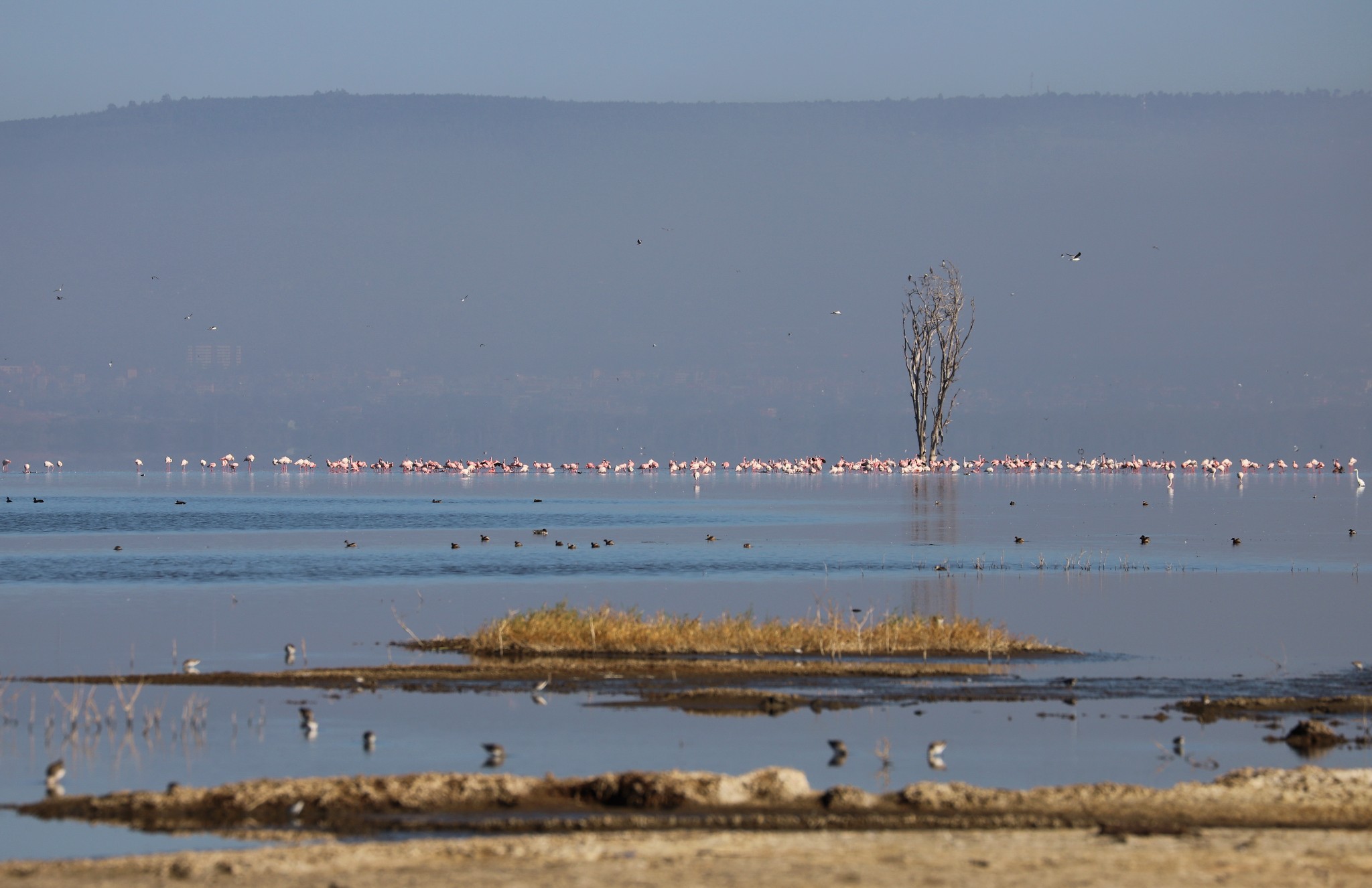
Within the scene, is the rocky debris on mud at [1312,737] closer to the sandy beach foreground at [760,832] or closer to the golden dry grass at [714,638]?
the sandy beach foreground at [760,832]

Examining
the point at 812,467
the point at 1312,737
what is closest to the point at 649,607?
the point at 1312,737

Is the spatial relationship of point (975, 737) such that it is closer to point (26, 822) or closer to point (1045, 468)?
point (26, 822)

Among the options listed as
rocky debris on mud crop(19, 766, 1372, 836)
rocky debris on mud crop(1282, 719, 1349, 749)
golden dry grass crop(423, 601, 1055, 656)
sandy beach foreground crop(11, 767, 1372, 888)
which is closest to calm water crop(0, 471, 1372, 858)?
rocky debris on mud crop(1282, 719, 1349, 749)

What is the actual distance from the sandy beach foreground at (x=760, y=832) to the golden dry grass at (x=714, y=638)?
10.2 m

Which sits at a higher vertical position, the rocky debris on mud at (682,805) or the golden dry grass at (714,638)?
the golden dry grass at (714,638)

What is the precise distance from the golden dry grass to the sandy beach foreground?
33.3ft

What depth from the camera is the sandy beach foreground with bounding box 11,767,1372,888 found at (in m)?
13.1

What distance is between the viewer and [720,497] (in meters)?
98.5

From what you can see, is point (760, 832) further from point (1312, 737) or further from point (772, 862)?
Result: point (1312, 737)

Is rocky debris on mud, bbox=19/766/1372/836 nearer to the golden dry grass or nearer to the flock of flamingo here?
the golden dry grass

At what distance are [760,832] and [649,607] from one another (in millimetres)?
20780

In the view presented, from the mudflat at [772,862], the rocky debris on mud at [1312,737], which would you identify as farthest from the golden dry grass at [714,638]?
the mudflat at [772,862]

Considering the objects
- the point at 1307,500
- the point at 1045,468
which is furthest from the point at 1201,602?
the point at 1045,468

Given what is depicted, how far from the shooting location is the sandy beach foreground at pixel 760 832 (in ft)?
42.9
